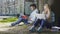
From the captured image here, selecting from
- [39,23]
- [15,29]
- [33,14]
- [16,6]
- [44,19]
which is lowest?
[15,29]

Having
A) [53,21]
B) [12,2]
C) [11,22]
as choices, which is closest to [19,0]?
[12,2]

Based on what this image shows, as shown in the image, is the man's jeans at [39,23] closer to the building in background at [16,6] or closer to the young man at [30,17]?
the young man at [30,17]

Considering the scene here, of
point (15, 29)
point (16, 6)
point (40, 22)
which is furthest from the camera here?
point (16, 6)

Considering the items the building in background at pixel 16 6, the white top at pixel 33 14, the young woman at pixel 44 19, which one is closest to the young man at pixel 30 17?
the white top at pixel 33 14

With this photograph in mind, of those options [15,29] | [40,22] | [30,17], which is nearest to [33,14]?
[30,17]

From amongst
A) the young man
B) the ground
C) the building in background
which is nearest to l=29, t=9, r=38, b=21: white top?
the young man

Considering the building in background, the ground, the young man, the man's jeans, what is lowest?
the ground

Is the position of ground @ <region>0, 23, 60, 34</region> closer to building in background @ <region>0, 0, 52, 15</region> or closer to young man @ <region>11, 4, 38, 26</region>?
young man @ <region>11, 4, 38, 26</region>

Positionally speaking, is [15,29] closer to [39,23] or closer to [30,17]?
[30,17]

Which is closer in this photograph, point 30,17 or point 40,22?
point 40,22

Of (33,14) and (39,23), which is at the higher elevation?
(33,14)

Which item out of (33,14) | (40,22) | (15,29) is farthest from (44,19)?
(15,29)

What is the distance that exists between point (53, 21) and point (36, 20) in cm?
65

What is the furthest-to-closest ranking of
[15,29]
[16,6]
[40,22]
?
[16,6]
[15,29]
[40,22]
